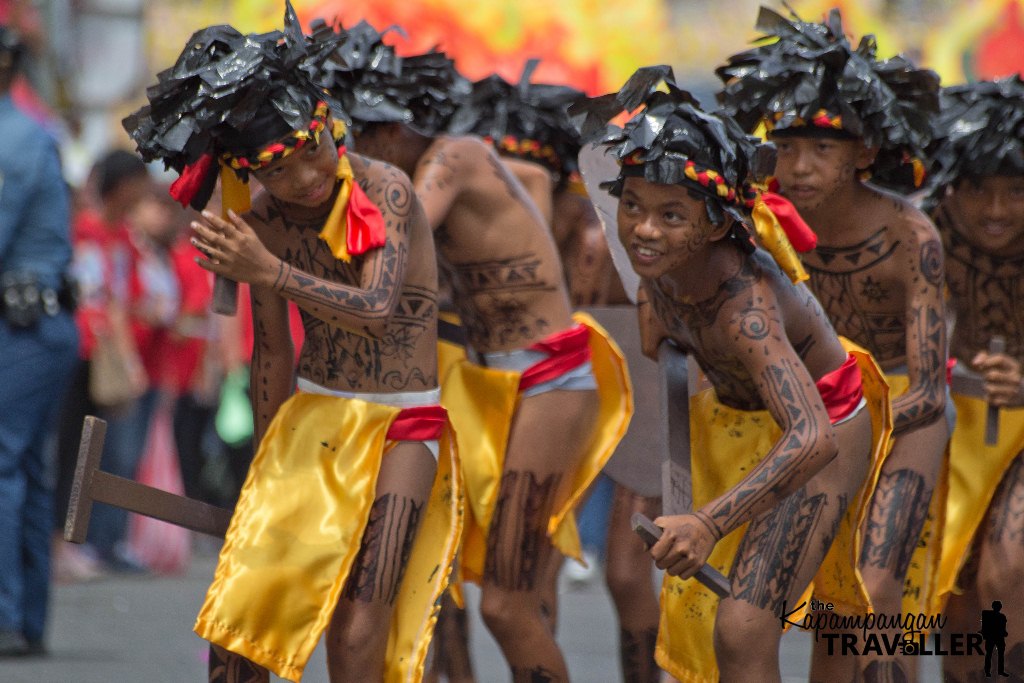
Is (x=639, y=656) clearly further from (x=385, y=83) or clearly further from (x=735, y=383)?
(x=385, y=83)

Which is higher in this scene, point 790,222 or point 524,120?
point 524,120

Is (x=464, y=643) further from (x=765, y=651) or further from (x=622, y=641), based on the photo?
(x=765, y=651)

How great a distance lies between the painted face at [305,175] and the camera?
4.81 meters

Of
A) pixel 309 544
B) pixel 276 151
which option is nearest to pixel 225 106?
pixel 276 151

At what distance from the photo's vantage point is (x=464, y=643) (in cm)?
655

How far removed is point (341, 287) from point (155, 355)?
22.7 ft

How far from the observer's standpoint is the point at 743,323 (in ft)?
15.7

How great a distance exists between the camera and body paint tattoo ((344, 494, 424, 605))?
4867 mm

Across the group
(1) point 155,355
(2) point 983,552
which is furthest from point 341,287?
(1) point 155,355

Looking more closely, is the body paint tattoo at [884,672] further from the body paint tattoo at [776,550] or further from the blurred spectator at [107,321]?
the blurred spectator at [107,321]

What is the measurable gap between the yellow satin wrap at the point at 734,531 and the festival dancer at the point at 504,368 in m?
0.79

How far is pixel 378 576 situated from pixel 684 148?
1.38 metres

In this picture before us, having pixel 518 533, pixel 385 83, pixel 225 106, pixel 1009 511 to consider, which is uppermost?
pixel 385 83

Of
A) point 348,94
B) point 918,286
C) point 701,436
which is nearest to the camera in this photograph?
point 701,436
